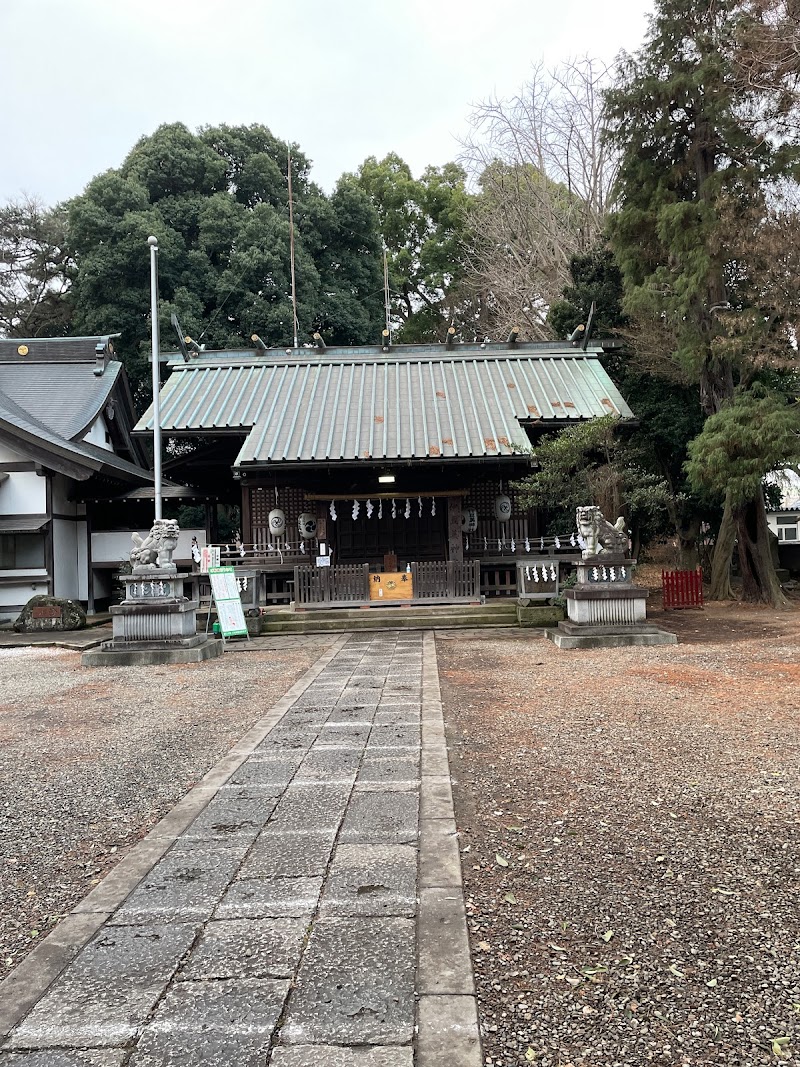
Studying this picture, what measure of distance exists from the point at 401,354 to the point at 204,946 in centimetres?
1718

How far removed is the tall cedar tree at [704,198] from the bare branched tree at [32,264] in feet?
74.6

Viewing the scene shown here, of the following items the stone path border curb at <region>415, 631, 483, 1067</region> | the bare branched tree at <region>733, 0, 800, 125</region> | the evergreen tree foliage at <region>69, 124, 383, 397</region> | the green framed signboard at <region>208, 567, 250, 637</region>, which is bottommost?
the stone path border curb at <region>415, 631, 483, 1067</region>

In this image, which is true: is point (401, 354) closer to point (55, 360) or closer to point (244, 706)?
point (55, 360)

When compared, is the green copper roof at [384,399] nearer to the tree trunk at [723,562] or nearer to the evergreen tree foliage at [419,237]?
the tree trunk at [723,562]

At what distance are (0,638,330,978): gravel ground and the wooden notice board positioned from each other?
3.34 m

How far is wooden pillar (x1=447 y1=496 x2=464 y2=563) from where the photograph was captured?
14188mm

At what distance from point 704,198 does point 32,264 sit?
2605 cm

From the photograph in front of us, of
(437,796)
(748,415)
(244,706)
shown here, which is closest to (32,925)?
(437,796)

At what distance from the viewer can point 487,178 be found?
948 inches

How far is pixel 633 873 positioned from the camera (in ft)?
10.4

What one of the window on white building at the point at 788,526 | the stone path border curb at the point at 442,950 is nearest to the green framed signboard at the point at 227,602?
the stone path border curb at the point at 442,950

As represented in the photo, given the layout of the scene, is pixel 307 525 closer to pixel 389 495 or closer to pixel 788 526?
pixel 389 495

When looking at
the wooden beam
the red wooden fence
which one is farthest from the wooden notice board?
the red wooden fence

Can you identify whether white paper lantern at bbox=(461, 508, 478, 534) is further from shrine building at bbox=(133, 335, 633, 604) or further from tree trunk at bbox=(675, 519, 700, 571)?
tree trunk at bbox=(675, 519, 700, 571)
